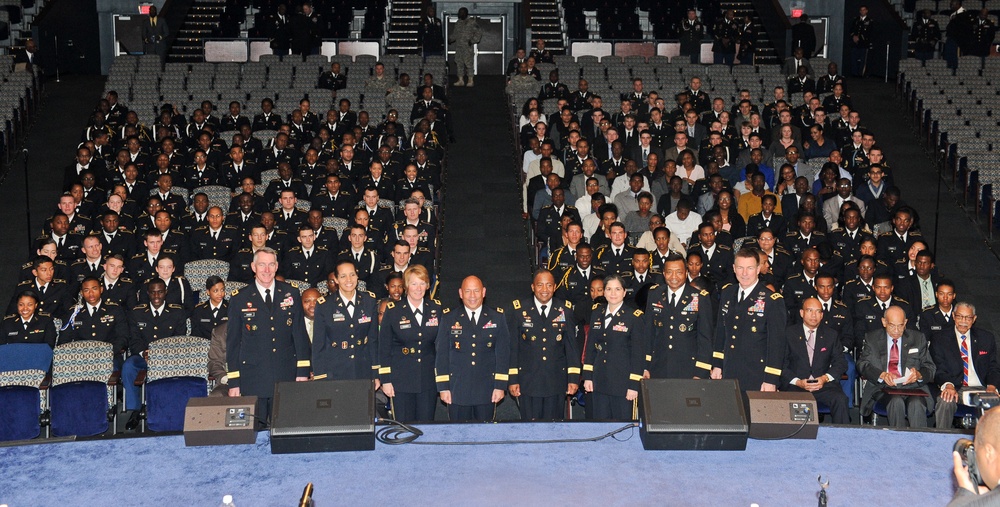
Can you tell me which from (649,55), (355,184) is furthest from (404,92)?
(649,55)

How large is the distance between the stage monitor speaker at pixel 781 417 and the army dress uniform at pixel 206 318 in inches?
187

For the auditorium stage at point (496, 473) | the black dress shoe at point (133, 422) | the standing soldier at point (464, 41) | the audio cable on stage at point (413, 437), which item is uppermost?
the standing soldier at point (464, 41)

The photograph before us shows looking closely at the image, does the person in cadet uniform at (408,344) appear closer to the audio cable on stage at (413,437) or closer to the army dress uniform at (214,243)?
the audio cable on stage at (413,437)

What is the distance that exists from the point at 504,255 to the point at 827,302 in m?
4.59

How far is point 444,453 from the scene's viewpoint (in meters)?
6.36

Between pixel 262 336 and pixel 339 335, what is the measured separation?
1.83ft

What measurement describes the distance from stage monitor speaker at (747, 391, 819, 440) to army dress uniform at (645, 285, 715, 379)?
1.76 meters

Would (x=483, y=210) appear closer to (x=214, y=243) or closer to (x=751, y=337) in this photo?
(x=214, y=243)

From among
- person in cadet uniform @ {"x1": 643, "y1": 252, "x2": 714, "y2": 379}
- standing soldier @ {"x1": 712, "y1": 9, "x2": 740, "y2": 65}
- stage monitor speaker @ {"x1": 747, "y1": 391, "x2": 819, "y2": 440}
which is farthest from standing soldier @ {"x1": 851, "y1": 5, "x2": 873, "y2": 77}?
stage monitor speaker @ {"x1": 747, "y1": 391, "x2": 819, "y2": 440}

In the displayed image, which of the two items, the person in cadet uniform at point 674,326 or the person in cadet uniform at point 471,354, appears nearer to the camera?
the person in cadet uniform at point 471,354

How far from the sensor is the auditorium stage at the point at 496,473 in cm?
580

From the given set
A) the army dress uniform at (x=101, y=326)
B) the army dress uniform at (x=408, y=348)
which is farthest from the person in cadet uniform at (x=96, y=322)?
the army dress uniform at (x=408, y=348)

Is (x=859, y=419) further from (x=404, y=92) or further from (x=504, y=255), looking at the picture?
(x=404, y=92)

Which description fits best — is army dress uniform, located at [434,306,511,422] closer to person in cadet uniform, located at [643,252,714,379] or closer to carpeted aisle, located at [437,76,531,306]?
person in cadet uniform, located at [643,252,714,379]
